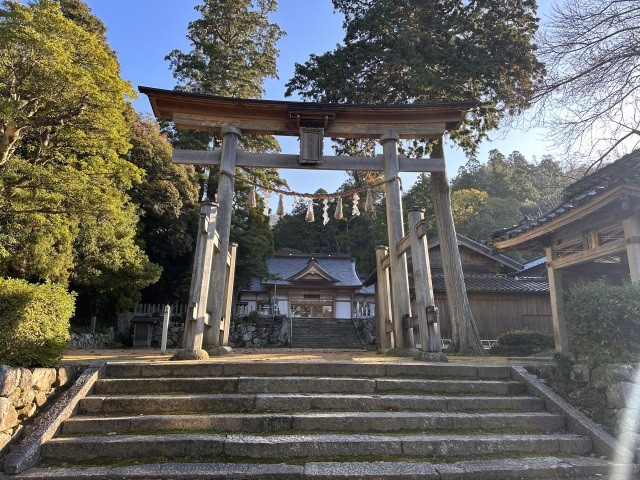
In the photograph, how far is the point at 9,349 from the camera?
14.0 feet

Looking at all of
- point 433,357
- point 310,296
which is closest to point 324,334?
point 310,296

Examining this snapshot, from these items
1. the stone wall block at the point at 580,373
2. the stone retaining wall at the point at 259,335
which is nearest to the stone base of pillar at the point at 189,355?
the stone wall block at the point at 580,373

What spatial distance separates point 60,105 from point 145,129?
10.9 meters

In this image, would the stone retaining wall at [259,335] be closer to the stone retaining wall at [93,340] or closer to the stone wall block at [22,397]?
the stone retaining wall at [93,340]

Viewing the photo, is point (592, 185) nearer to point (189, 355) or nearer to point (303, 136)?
point (303, 136)

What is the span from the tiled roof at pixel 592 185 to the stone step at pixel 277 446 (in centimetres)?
459

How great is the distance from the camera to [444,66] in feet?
39.4

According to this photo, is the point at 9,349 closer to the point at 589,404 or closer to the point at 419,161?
the point at 589,404

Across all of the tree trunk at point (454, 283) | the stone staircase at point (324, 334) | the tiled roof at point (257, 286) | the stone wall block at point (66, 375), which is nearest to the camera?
the stone wall block at point (66, 375)

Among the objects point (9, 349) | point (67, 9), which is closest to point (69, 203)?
point (9, 349)

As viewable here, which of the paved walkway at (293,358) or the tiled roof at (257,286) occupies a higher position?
the tiled roof at (257,286)

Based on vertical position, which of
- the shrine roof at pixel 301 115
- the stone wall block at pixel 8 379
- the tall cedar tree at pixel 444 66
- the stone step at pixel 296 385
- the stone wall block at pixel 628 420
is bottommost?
the stone wall block at pixel 628 420

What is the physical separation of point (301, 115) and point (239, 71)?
1788cm

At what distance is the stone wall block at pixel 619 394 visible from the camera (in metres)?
4.25
